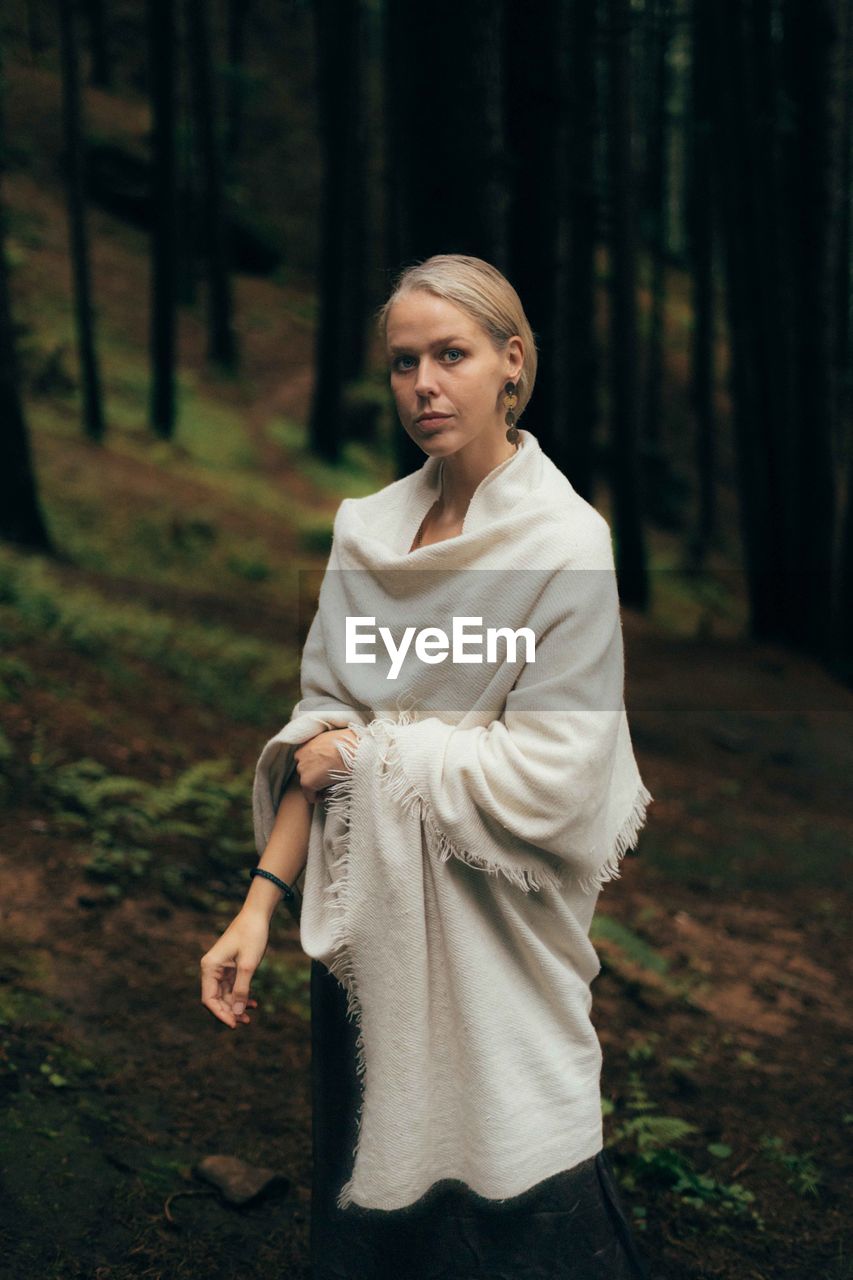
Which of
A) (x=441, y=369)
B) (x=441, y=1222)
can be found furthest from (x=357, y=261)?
(x=441, y=1222)

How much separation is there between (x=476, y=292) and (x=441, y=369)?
0.18 metres

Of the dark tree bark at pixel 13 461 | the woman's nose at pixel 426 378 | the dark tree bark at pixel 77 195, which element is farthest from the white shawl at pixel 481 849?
the dark tree bark at pixel 77 195

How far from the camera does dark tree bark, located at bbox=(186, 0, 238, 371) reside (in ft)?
69.9

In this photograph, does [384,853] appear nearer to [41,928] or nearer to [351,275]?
[41,928]

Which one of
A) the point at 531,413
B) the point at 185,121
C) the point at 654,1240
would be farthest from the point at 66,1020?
the point at 185,121

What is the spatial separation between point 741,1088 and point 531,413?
404 cm

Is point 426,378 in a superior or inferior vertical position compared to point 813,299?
superior

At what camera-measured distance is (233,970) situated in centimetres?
260

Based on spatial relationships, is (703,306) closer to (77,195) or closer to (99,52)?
(77,195)

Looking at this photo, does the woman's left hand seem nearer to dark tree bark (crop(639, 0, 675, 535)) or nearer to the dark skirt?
the dark skirt

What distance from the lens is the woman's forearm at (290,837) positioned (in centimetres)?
276

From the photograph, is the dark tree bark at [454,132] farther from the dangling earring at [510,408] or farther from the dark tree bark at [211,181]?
the dark tree bark at [211,181]

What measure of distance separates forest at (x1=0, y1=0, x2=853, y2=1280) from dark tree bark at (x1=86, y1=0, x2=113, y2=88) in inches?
358

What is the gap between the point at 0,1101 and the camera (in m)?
3.83
